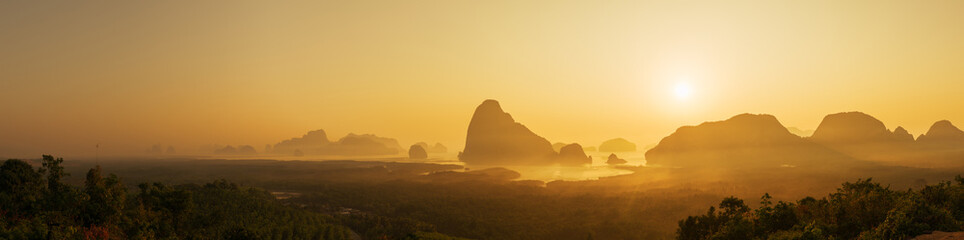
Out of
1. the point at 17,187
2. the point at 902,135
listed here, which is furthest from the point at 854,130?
the point at 17,187

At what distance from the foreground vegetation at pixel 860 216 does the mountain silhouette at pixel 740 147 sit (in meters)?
115

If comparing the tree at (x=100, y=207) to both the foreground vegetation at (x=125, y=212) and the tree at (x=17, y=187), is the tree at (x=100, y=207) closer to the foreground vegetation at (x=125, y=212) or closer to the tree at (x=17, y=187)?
the foreground vegetation at (x=125, y=212)

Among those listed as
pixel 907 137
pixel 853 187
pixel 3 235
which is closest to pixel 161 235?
pixel 3 235

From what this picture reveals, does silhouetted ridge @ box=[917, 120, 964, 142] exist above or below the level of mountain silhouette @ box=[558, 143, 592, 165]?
above

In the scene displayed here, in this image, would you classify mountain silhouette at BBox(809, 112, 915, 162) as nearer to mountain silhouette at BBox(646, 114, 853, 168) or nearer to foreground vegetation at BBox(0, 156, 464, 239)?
mountain silhouette at BBox(646, 114, 853, 168)

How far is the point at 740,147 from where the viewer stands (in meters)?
140

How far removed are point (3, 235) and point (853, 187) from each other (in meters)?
37.8

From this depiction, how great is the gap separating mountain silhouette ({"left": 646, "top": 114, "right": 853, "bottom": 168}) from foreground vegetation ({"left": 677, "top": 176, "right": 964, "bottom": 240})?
11467cm

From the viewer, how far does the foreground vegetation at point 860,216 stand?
42.8ft

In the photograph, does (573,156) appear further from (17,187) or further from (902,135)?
(17,187)

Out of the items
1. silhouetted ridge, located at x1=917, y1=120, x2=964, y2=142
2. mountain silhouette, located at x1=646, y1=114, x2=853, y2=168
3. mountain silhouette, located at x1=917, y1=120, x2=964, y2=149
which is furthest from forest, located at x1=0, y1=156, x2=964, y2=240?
silhouetted ridge, located at x1=917, y1=120, x2=964, y2=142

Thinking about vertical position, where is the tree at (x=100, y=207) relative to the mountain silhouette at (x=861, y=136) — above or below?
below

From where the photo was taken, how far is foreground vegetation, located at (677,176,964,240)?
42.8 feet

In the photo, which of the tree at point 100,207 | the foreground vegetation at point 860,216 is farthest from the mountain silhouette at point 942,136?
the tree at point 100,207
